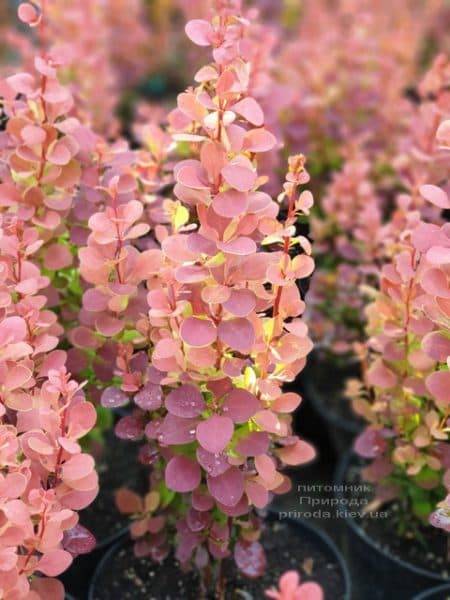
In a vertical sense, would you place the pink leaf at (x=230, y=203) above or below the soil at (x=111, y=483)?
above

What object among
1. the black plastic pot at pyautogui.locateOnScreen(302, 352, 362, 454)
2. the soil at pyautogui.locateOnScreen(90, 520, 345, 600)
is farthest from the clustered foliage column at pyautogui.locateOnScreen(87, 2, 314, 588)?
the black plastic pot at pyautogui.locateOnScreen(302, 352, 362, 454)

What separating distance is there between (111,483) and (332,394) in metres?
0.70

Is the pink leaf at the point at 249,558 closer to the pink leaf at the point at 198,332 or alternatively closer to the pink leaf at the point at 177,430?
the pink leaf at the point at 177,430

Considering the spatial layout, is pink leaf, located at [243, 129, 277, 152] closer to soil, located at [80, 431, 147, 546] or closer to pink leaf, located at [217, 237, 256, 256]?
pink leaf, located at [217, 237, 256, 256]

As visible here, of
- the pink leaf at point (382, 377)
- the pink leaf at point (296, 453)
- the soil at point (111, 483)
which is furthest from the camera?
the soil at point (111, 483)

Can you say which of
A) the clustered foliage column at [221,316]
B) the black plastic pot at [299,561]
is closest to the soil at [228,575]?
the black plastic pot at [299,561]

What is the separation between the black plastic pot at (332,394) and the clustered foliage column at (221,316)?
844 millimetres

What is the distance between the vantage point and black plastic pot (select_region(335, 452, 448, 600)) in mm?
1466

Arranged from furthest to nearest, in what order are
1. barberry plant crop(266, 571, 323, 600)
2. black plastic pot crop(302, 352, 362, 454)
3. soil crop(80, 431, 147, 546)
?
1. black plastic pot crop(302, 352, 362, 454)
2. soil crop(80, 431, 147, 546)
3. barberry plant crop(266, 571, 323, 600)

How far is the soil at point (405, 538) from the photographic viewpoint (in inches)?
59.2

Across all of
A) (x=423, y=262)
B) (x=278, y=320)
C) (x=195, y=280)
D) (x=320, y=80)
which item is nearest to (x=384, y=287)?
(x=423, y=262)

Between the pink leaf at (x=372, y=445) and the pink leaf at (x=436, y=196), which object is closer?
the pink leaf at (x=436, y=196)

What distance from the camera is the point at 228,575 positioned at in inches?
55.1

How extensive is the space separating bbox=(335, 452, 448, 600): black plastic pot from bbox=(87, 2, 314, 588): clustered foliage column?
0.45m
